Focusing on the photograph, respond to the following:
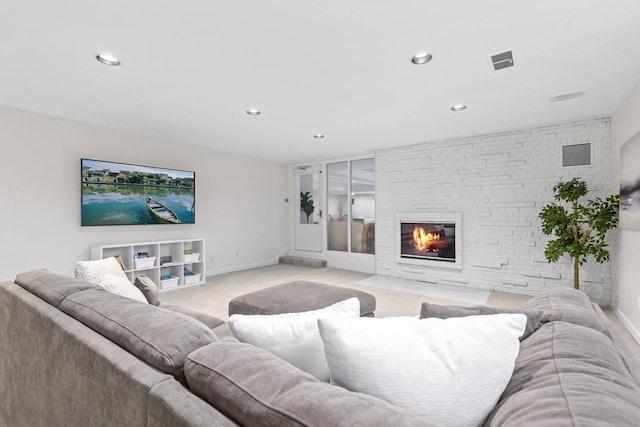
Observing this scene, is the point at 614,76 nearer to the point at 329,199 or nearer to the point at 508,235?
the point at 508,235

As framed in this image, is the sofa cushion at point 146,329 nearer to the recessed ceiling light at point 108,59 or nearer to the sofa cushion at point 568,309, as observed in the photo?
the sofa cushion at point 568,309

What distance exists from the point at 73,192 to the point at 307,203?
13.3 feet

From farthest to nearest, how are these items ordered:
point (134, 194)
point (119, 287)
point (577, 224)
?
point (134, 194) → point (577, 224) → point (119, 287)

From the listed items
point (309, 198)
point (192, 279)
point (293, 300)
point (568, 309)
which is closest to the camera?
point (568, 309)

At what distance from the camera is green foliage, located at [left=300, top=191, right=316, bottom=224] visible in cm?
673

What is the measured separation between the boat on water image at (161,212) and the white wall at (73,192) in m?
0.16

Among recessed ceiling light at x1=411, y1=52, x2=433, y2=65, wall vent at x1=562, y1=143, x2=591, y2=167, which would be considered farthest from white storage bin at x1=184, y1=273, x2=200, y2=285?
wall vent at x1=562, y1=143, x2=591, y2=167

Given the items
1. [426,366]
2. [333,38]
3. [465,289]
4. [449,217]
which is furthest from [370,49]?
[465,289]

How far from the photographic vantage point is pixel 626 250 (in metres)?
3.13

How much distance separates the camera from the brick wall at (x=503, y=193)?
3.86 metres

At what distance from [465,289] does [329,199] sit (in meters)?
3.06

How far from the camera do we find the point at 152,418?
0.71m

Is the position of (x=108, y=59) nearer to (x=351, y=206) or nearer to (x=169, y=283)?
(x=169, y=283)

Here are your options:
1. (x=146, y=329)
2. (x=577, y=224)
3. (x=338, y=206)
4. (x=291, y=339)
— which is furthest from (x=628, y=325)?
(x=338, y=206)
